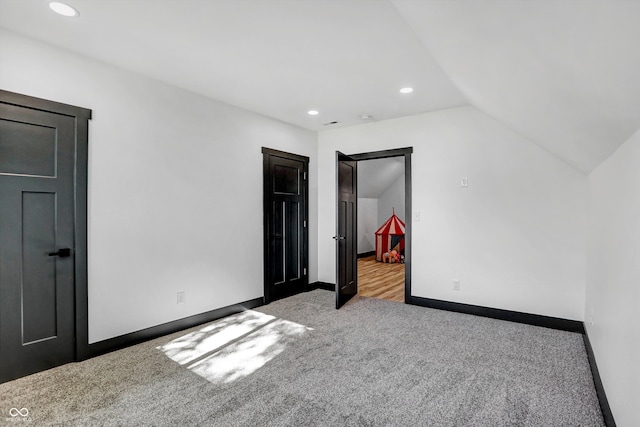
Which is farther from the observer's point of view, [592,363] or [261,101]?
[261,101]

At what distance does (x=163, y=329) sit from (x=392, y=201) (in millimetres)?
6726

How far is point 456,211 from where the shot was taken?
397 cm

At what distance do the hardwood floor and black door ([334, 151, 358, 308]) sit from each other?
0.37 m

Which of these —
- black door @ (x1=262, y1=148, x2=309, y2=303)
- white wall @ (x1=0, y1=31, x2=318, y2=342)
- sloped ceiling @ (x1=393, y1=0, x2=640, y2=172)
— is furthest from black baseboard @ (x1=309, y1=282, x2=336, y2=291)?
sloped ceiling @ (x1=393, y1=0, x2=640, y2=172)

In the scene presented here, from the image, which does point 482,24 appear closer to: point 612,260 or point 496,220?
point 612,260

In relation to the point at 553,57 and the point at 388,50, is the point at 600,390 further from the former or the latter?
the point at 388,50

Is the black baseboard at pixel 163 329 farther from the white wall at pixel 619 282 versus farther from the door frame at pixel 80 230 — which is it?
the white wall at pixel 619 282

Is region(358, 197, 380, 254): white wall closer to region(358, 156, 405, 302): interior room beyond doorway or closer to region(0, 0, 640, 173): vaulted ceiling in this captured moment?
region(358, 156, 405, 302): interior room beyond doorway

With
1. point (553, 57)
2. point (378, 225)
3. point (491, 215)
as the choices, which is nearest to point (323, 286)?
point (491, 215)

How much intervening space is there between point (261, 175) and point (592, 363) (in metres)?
3.67

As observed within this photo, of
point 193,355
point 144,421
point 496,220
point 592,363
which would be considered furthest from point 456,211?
point 144,421

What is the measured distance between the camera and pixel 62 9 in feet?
6.70

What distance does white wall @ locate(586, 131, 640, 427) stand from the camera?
1.47 metres

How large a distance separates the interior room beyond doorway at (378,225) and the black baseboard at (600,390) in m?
2.17
